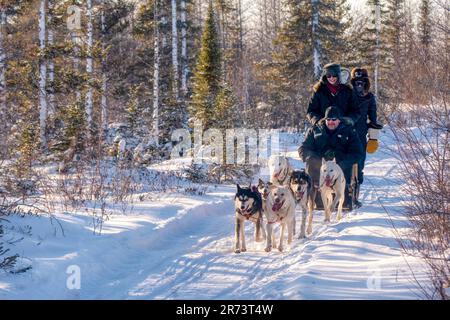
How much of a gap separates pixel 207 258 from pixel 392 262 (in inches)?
83.3

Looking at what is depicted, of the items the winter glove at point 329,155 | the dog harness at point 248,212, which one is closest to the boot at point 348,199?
the winter glove at point 329,155

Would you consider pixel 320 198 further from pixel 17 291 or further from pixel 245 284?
pixel 17 291

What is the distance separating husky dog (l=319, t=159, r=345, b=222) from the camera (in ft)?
23.9

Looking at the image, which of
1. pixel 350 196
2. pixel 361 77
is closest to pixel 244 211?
pixel 350 196

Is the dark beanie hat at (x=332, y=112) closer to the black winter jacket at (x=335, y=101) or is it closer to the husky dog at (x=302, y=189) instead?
the black winter jacket at (x=335, y=101)

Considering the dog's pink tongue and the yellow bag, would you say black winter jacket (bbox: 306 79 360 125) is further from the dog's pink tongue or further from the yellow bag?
the dog's pink tongue

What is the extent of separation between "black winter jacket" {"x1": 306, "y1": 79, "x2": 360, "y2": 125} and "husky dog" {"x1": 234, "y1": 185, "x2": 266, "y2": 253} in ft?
6.96

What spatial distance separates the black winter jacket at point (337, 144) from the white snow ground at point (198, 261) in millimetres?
929

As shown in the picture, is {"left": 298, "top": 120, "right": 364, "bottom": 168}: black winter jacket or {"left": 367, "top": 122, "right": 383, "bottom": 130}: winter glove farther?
{"left": 367, "top": 122, "right": 383, "bottom": 130}: winter glove

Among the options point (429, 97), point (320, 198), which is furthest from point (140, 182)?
point (429, 97)

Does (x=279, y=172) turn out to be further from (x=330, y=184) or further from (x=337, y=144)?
(x=337, y=144)

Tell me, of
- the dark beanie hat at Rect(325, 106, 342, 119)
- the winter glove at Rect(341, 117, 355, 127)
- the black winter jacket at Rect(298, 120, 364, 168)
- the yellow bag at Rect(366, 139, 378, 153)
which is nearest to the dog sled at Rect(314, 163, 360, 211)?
the black winter jacket at Rect(298, 120, 364, 168)

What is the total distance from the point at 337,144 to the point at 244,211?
241cm

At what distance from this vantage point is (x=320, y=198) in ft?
26.0
